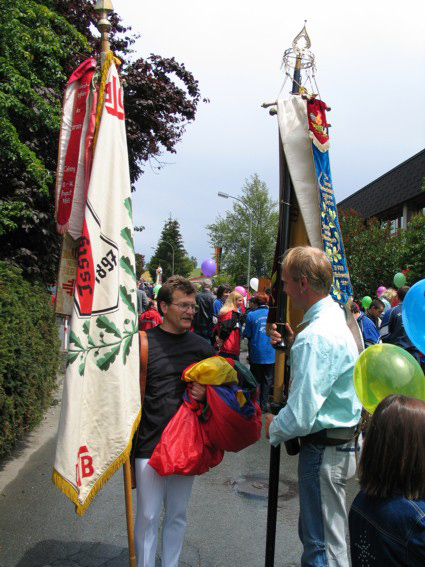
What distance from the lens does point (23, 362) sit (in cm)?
489

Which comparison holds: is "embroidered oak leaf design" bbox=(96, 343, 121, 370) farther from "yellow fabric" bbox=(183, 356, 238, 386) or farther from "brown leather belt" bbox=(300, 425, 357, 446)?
"brown leather belt" bbox=(300, 425, 357, 446)

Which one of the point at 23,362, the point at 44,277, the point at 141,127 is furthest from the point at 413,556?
the point at 141,127

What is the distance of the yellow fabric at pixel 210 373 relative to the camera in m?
2.92

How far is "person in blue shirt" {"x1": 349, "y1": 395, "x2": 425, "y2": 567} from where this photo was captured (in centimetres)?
155

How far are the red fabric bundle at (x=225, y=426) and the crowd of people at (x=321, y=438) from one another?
12 cm

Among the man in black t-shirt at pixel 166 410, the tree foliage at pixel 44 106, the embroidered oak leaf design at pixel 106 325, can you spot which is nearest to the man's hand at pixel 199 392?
the man in black t-shirt at pixel 166 410

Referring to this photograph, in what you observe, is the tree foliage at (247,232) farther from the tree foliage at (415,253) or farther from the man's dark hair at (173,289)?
the man's dark hair at (173,289)

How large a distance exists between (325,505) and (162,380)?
1.17 meters

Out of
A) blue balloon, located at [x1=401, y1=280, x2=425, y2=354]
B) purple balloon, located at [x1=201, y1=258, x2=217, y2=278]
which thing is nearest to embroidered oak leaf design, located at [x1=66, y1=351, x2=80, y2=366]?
blue balloon, located at [x1=401, y1=280, x2=425, y2=354]

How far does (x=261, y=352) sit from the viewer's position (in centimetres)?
793

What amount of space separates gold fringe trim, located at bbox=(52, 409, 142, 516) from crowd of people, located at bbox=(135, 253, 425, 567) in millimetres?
142

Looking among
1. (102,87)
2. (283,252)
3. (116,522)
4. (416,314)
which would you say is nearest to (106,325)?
(283,252)

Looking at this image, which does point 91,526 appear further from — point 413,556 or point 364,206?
point 364,206

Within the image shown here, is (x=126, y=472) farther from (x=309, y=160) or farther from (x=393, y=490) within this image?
(x=309, y=160)
